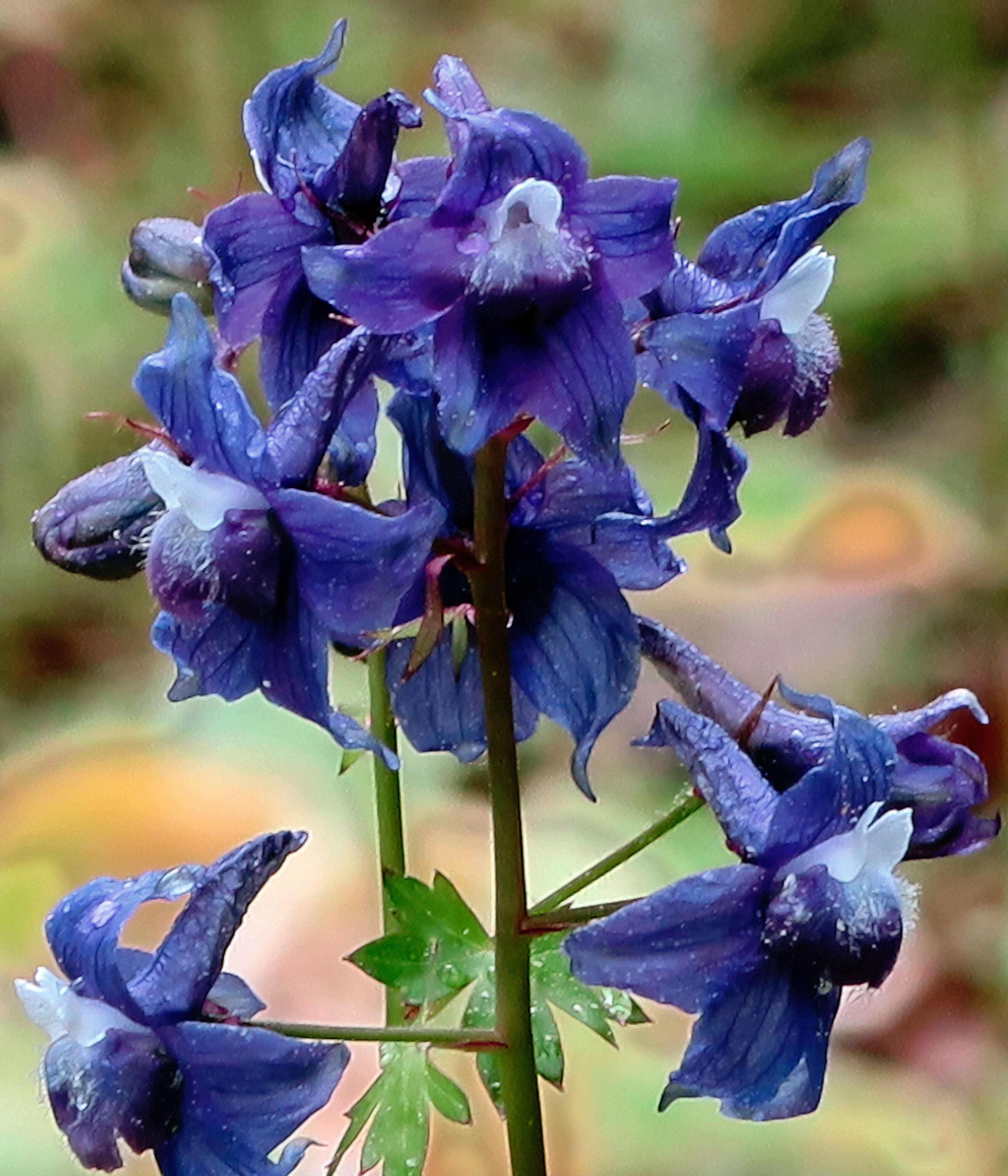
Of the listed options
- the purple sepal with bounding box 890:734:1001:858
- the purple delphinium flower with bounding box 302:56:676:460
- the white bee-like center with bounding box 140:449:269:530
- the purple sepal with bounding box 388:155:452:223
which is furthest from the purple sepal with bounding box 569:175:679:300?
the purple sepal with bounding box 890:734:1001:858

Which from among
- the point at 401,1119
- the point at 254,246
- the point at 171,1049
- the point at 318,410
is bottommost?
the point at 401,1119

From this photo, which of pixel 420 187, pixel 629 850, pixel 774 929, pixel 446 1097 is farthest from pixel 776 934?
pixel 420 187

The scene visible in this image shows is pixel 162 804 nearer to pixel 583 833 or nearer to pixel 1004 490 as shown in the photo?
pixel 583 833

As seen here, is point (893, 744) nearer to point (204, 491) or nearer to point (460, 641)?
point (460, 641)

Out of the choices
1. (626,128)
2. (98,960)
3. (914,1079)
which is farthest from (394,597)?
(626,128)

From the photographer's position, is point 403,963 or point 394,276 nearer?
point 394,276

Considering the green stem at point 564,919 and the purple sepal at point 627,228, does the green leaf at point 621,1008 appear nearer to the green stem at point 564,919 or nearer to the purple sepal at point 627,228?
the green stem at point 564,919

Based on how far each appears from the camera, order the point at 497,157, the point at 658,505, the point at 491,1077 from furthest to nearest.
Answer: the point at 658,505, the point at 491,1077, the point at 497,157
